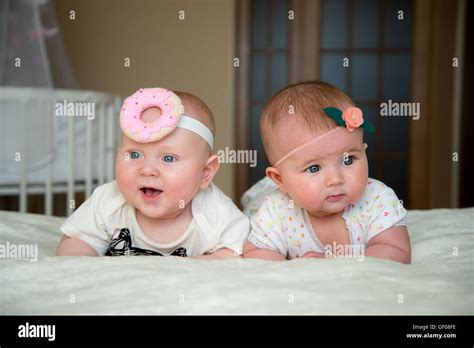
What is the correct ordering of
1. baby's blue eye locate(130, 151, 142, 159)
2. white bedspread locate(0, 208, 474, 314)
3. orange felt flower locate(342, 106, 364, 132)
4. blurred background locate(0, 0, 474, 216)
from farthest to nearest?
blurred background locate(0, 0, 474, 216) < baby's blue eye locate(130, 151, 142, 159) < orange felt flower locate(342, 106, 364, 132) < white bedspread locate(0, 208, 474, 314)

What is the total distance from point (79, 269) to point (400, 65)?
4.26 meters

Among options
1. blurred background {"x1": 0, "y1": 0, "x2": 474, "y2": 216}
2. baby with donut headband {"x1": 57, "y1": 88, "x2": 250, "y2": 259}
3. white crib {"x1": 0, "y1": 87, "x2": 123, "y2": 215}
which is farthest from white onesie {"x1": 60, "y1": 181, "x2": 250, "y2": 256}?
blurred background {"x1": 0, "y1": 0, "x2": 474, "y2": 216}

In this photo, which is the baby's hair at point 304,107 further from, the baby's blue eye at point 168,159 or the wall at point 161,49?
the wall at point 161,49

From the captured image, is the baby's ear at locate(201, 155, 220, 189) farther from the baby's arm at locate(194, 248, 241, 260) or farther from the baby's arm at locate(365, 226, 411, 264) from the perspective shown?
the baby's arm at locate(365, 226, 411, 264)

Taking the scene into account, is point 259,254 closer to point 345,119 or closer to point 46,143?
point 345,119

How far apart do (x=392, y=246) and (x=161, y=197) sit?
20.5 inches

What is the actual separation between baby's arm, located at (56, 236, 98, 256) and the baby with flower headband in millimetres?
383

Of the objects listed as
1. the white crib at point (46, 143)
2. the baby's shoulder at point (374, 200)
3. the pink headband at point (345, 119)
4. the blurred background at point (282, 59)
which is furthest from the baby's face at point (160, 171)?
the blurred background at point (282, 59)

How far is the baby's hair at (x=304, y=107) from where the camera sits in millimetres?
1256

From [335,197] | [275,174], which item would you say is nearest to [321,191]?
[335,197]

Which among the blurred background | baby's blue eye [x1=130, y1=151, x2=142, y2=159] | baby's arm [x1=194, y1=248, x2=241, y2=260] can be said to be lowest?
baby's arm [x1=194, y1=248, x2=241, y2=260]

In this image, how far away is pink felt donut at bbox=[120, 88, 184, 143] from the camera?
1261 mm

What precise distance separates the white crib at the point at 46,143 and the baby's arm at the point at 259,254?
4.90 ft
